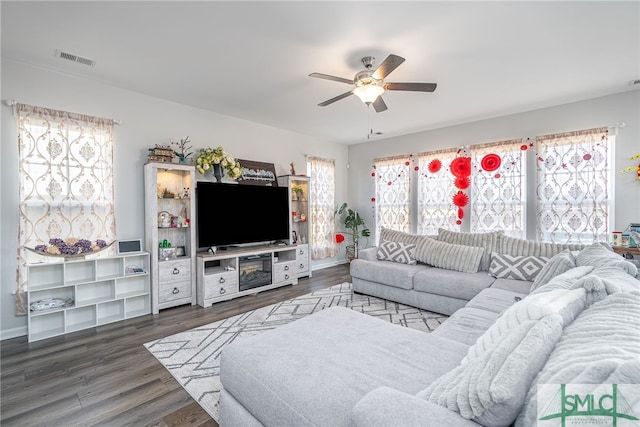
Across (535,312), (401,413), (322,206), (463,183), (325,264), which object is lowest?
(325,264)

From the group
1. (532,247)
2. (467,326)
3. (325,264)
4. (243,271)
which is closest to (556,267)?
(467,326)

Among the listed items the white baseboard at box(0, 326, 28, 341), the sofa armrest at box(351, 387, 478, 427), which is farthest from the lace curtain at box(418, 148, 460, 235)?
the white baseboard at box(0, 326, 28, 341)

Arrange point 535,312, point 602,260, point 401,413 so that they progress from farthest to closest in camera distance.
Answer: point 602,260 → point 535,312 → point 401,413

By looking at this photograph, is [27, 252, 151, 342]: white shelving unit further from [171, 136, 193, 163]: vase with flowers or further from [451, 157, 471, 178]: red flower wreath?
[451, 157, 471, 178]: red flower wreath

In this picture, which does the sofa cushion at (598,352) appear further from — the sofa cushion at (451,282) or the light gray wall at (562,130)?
the light gray wall at (562,130)

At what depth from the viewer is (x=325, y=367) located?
1.35m

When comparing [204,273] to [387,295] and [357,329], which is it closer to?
[387,295]

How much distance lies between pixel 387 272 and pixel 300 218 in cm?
207

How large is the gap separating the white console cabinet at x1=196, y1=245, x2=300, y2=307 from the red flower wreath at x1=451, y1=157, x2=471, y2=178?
2945mm

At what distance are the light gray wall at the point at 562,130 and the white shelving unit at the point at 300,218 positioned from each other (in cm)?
164

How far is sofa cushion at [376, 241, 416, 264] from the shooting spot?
161 inches

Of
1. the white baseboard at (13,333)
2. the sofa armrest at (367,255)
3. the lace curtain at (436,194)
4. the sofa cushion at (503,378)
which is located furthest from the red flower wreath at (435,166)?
the white baseboard at (13,333)

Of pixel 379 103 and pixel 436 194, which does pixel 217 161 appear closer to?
pixel 379 103

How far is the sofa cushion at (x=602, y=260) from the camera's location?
169cm
